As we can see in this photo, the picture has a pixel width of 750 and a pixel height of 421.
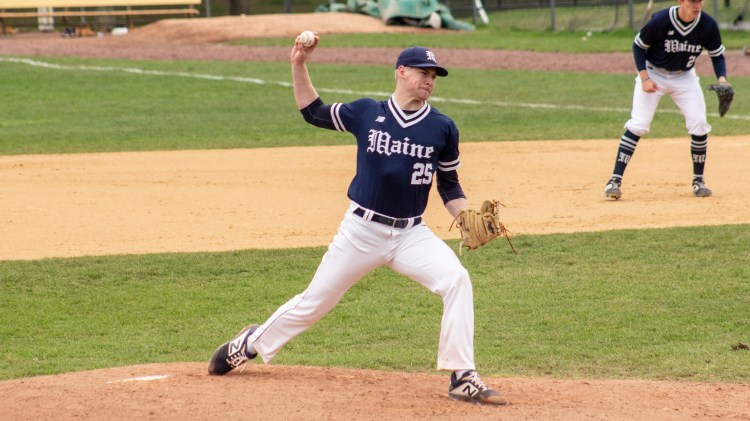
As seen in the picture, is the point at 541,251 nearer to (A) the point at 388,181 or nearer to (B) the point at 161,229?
(B) the point at 161,229

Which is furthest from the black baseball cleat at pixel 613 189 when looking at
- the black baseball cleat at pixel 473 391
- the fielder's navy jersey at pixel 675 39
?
the black baseball cleat at pixel 473 391

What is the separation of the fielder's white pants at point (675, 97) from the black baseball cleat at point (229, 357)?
611cm

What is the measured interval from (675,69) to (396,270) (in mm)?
Result: 5981

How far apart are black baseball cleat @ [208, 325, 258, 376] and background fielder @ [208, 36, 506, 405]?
0.26m

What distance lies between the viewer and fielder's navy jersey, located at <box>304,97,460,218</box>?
560 centimetres

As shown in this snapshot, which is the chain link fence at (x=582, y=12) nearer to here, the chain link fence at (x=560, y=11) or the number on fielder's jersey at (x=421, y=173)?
the chain link fence at (x=560, y=11)

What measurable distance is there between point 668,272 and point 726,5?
72.3 ft

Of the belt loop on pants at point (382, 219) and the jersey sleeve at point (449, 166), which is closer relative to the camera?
the belt loop on pants at point (382, 219)

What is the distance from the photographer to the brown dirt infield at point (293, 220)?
5.37m

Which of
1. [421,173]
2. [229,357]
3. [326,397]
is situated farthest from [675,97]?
[326,397]

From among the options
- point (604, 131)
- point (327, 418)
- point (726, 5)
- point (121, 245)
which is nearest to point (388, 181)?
point (327, 418)

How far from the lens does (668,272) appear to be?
859cm

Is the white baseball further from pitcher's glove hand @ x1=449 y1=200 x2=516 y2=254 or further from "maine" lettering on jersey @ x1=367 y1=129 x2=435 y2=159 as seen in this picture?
pitcher's glove hand @ x1=449 y1=200 x2=516 y2=254

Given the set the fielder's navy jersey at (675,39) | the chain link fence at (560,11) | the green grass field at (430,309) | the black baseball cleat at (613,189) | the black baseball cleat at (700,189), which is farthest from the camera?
the chain link fence at (560,11)
